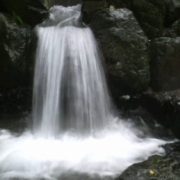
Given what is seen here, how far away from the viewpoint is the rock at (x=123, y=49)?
569 centimetres

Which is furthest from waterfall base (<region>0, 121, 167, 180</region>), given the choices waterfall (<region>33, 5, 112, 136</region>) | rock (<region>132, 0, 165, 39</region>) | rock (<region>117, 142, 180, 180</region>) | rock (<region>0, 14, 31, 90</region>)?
rock (<region>132, 0, 165, 39</region>)

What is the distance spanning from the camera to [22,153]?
4.74 meters

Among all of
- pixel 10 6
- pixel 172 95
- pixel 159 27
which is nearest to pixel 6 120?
pixel 10 6

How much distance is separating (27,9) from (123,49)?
2023mm

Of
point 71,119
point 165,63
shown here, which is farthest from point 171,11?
point 71,119

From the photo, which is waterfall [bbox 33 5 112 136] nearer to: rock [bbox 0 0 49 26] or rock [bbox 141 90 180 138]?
rock [bbox 0 0 49 26]

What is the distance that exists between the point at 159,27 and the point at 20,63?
9.11 ft

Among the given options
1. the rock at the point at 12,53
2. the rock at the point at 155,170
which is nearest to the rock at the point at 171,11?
the rock at the point at 12,53

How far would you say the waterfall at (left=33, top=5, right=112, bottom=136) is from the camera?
5473 mm

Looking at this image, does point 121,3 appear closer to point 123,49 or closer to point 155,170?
→ point 123,49

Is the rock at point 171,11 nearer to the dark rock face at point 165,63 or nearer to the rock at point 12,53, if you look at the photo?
the dark rock face at point 165,63

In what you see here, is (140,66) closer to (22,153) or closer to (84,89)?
(84,89)

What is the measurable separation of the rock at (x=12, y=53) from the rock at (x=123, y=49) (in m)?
1.31

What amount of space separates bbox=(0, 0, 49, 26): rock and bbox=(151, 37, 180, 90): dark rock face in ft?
7.31
